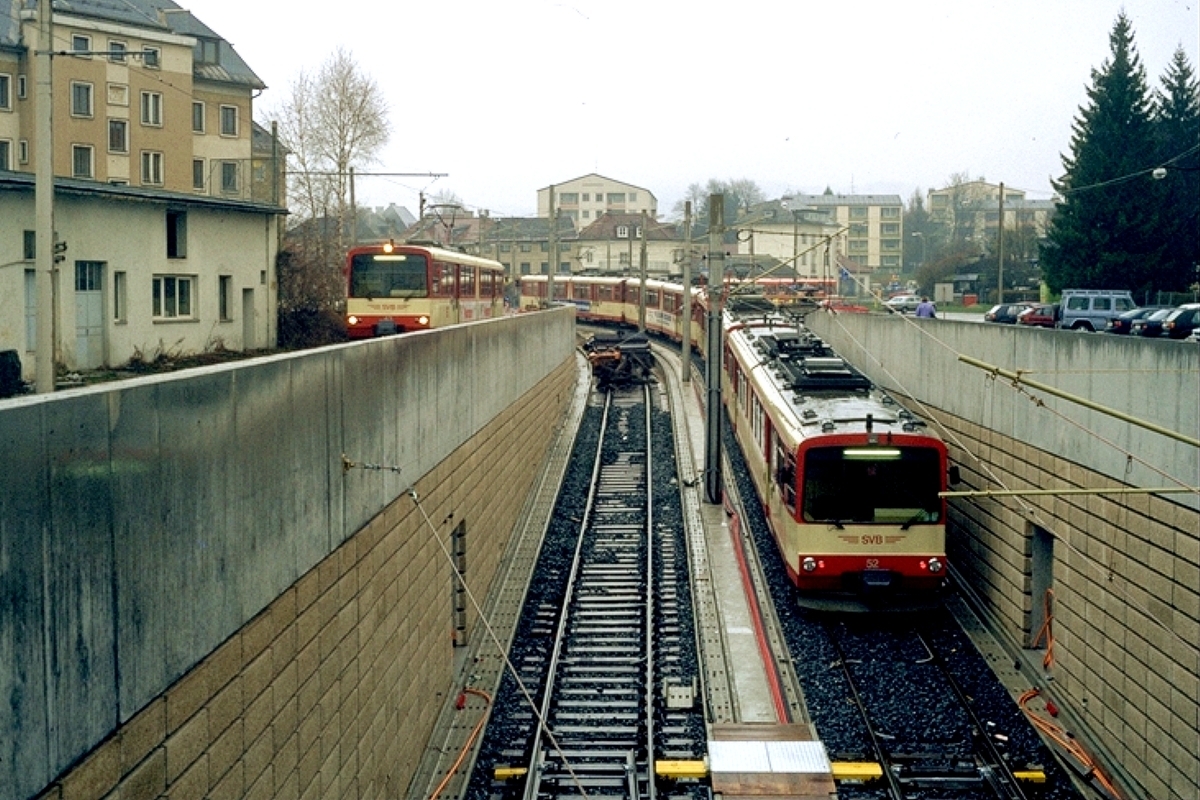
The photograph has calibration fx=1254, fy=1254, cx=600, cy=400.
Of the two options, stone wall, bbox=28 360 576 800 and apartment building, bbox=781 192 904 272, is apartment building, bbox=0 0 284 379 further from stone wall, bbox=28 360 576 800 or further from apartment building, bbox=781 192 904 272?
apartment building, bbox=781 192 904 272

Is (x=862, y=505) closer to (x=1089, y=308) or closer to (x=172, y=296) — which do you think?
(x=172, y=296)

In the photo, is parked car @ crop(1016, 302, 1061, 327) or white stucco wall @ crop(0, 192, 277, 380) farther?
parked car @ crop(1016, 302, 1061, 327)

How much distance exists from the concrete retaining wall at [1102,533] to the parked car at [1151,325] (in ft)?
51.1

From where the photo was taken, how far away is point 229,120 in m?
48.2

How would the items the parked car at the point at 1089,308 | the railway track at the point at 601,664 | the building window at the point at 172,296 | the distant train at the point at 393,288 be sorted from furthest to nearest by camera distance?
the parked car at the point at 1089,308 → the distant train at the point at 393,288 → the building window at the point at 172,296 → the railway track at the point at 601,664

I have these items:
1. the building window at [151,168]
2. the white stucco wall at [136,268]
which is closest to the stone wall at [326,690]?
the white stucco wall at [136,268]

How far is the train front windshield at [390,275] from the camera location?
Result: 26.2 meters

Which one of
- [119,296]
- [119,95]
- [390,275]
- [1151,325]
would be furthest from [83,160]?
[1151,325]

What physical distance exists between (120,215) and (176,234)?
2.10 meters

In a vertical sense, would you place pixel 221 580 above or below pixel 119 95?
below


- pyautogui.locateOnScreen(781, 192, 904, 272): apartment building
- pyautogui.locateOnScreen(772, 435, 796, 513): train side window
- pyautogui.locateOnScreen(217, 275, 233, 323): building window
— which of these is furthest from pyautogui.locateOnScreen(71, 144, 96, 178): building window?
pyautogui.locateOnScreen(781, 192, 904, 272): apartment building

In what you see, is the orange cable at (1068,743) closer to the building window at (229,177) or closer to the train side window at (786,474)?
the train side window at (786,474)

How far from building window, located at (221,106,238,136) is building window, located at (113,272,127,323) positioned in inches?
1219

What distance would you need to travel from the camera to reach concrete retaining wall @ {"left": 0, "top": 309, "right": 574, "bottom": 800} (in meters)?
4.67
